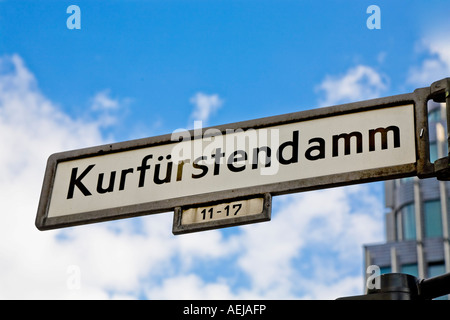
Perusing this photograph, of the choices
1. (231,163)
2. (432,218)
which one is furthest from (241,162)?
(432,218)

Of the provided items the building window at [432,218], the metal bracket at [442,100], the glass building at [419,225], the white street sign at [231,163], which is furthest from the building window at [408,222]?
the metal bracket at [442,100]

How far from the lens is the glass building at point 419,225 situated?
31812mm

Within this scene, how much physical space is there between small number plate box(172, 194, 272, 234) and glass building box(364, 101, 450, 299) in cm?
2888

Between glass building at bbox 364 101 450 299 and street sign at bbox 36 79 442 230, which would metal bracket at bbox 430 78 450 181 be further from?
glass building at bbox 364 101 450 299

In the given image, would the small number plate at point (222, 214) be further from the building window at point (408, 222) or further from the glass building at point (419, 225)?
the building window at point (408, 222)

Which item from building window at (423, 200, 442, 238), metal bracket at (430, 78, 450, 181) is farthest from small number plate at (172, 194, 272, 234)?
building window at (423, 200, 442, 238)

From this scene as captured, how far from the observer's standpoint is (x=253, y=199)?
287 cm

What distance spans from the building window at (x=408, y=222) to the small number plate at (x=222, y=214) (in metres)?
31.8

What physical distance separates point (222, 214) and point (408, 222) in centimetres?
3256

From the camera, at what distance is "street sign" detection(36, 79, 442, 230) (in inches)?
111

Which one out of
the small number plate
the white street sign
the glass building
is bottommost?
the small number plate

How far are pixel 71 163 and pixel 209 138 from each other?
2.13 ft
